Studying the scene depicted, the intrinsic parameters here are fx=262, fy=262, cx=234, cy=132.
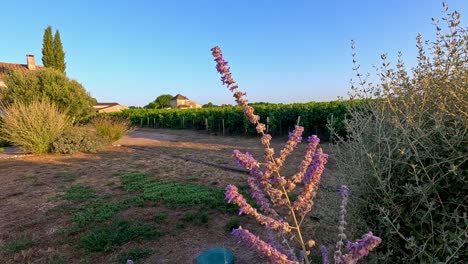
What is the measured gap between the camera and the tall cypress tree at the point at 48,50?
3025cm

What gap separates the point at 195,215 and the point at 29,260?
1.84m

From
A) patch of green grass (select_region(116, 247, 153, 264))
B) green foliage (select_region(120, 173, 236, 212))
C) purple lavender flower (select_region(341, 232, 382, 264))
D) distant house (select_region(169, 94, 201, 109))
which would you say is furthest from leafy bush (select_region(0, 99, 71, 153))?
distant house (select_region(169, 94, 201, 109))

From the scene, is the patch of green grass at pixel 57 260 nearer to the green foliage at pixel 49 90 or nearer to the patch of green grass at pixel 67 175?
the patch of green grass at pixel 67 175

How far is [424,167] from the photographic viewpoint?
1.40 meters

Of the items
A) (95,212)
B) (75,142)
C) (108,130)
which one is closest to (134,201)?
(95,212)

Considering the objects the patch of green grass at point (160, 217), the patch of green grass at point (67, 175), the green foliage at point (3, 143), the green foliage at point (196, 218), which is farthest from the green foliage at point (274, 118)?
the green foliage at point (3, 143)

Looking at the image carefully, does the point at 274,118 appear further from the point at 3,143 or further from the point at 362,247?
the point at 362,247

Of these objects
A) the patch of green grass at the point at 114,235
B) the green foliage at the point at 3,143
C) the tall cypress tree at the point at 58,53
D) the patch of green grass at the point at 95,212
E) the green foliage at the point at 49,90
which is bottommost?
the patch of green grass at the point at 114,235

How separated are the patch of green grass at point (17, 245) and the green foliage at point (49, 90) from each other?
35.6ft

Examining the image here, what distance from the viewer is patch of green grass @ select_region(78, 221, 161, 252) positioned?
292cm

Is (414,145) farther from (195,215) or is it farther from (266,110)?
(266,110)

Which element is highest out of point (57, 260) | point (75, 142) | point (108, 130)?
point (108, 130)

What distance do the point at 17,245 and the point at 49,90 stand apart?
1321 centimetres

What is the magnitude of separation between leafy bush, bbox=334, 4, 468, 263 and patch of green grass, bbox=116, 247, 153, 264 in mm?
2198
